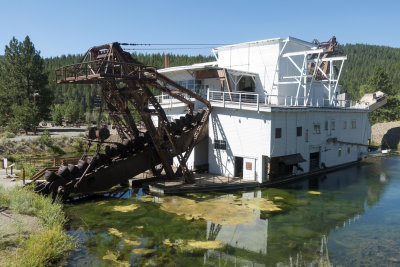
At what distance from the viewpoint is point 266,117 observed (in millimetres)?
21469

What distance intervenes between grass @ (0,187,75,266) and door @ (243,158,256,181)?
1268 centimetres

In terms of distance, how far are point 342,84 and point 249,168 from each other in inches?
4269

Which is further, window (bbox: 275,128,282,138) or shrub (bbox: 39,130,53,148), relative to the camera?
shrub (bbox: 39,130,53,148)

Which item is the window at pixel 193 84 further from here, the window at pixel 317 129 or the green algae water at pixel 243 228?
the green algae water at pixel 243 228

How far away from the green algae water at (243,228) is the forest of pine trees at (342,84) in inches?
271

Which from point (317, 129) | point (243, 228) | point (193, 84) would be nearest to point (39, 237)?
point (243, 228)

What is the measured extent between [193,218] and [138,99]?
25.8ft

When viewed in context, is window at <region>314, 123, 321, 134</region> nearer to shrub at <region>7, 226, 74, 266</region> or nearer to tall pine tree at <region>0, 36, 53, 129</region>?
shrub at <region>7, 226, 74, 266</region>

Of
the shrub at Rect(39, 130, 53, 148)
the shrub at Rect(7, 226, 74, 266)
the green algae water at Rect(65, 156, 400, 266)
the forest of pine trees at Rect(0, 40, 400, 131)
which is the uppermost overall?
the forest of pine trees at Rect(0, 40, 400, 131)

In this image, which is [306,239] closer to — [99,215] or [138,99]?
[99,215]

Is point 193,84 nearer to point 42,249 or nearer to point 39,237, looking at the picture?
point 39,237

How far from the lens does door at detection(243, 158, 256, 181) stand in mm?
22047

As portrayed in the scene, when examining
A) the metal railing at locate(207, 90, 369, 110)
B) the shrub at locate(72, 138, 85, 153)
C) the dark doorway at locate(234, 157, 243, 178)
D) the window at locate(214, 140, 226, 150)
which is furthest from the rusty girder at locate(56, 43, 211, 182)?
the shrub at locate(72, 138, 85, 153)

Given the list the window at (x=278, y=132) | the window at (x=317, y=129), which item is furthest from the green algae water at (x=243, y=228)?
the window at (x=317, y=129)
